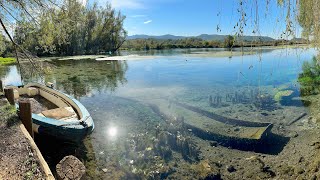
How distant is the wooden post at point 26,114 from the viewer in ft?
23.3

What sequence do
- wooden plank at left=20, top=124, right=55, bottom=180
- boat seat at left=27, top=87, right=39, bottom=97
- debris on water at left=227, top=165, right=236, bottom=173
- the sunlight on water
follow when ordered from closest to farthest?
wooden plank at left=20, top=124, right=55, bottom=180 < debris on water at left=227, top=165, right=236, bottom=173 < the sunlight on water < boat seat at left=27, top=87, right=39, bottom=97

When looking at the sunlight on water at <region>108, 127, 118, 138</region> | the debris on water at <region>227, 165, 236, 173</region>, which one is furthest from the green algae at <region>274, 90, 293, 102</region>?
the sunlight on water at <region>108, 127, 118, 138</region>

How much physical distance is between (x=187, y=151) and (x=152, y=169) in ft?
4.40

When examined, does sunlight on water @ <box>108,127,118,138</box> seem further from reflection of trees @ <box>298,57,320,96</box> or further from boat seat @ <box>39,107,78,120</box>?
reflection of trees @ <box>298,57,320,96</box>

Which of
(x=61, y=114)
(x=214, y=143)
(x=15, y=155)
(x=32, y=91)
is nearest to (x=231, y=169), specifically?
(x=214, y=143)

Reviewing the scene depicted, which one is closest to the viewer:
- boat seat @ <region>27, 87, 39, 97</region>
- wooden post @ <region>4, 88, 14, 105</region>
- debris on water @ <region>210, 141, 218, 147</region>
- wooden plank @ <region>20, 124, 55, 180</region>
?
wooden plank @ <region>20, 124, 55, 180</region>

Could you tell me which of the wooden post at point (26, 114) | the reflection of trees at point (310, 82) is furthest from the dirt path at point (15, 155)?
the reflection of trees at point (310, 82)

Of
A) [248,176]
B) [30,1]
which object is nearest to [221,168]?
[248,176]

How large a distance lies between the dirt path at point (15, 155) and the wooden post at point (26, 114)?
0.71 feet

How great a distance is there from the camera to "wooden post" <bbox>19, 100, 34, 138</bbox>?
7088mm

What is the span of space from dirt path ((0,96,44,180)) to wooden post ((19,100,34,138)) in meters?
0.22

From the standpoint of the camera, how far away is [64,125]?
25.1 feet

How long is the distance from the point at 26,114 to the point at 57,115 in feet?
5.75

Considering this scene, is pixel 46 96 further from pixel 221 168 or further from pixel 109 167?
pixel 221 168
